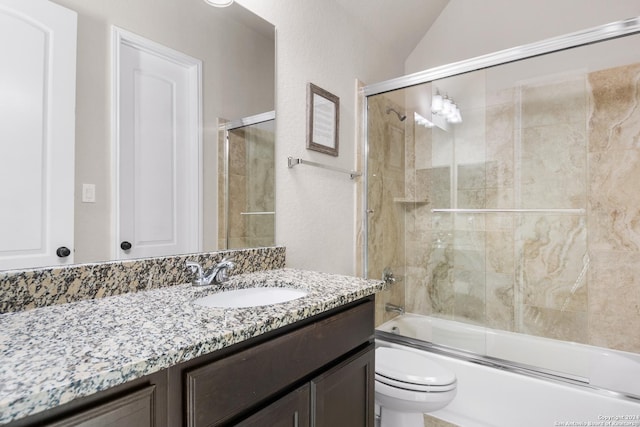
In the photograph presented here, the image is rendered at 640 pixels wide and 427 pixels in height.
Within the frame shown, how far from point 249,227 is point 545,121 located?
6.61ft

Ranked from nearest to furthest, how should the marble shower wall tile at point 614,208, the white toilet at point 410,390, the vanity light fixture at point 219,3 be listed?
the vanity light fixture at point 219,3
the white toilet at point 410,390
the marble shower wall tile at point 614,208

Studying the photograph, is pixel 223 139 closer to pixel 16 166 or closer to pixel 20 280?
pixel 16 166

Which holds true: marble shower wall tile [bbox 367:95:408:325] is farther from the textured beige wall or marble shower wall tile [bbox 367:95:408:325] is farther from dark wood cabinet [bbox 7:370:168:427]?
dark wood cabinet [bbox 7:370:168:427]

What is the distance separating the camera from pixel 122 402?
0.54 m

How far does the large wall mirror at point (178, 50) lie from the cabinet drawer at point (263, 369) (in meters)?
0.55

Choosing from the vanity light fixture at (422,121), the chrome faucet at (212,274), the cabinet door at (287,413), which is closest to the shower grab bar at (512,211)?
the vanity light fixture at (422,121)

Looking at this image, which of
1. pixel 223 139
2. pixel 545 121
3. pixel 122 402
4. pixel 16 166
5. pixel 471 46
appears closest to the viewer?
pixel 122 402

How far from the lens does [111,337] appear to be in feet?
2.12

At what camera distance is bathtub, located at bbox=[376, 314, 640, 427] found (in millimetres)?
1611

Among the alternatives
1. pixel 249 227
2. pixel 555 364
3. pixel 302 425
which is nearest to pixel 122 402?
pixel 302 425

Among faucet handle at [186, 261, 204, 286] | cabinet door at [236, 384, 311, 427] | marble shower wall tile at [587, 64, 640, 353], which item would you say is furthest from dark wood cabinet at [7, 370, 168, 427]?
marble shower wall tile at [587, 64, 640, 353]

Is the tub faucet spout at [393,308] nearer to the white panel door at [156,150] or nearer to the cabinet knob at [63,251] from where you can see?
the white panel door at [156,150]

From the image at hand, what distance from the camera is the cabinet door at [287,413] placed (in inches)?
29.7

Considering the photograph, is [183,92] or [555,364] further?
[555,364]
